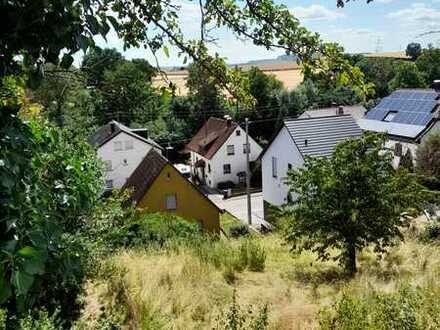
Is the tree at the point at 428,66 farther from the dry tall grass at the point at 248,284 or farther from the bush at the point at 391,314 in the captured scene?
the bush at the point at 391,314

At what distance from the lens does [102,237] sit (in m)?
6.87

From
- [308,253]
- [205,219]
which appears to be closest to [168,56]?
[308,253]

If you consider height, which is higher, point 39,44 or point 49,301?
point 39,44

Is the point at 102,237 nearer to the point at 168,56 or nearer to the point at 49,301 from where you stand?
the point at 49,301

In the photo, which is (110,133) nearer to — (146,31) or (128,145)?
(128,145)

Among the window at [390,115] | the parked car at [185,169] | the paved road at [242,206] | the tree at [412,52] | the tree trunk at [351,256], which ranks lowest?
the paved road at [242,206]

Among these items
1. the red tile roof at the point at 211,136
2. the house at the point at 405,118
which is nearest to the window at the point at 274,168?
the house at the point at 405,118

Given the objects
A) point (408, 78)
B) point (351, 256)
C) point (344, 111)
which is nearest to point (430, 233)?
point (351, 256)

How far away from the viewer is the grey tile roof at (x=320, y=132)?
22.3 meters

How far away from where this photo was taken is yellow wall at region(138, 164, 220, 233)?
23344 mm

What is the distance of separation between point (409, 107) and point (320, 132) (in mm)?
9948

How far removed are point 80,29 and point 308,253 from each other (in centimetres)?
943

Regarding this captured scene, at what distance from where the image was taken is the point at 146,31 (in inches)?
104

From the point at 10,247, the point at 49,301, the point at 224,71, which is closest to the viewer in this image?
the point at 10,247
